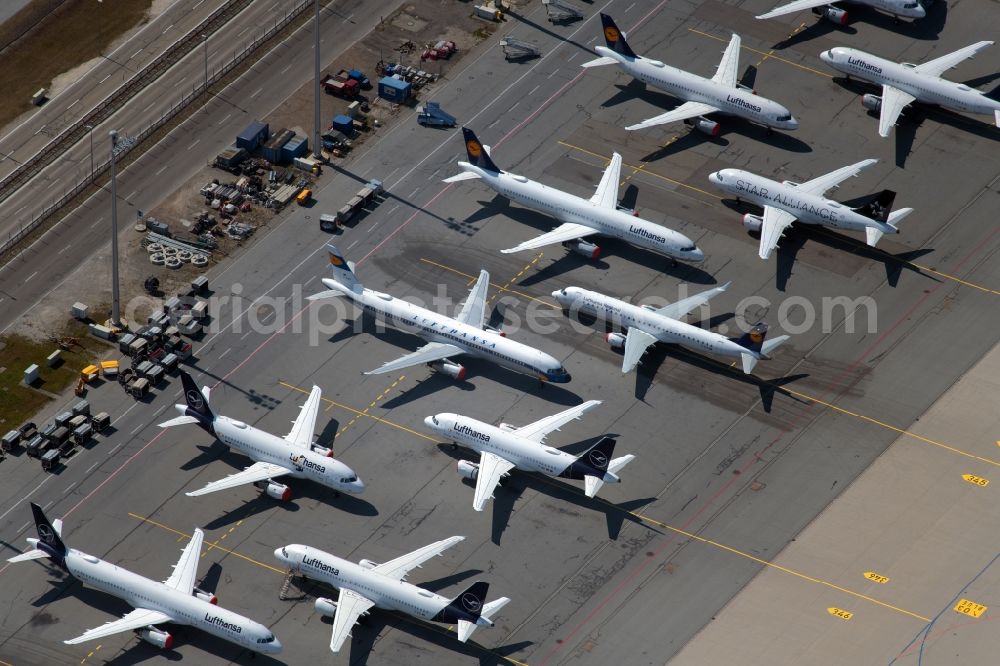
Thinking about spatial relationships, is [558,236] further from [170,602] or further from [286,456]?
[170,602]

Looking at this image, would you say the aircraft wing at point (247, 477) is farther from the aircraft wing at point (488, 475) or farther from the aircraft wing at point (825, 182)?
the aircraft wing at point (825, 182)

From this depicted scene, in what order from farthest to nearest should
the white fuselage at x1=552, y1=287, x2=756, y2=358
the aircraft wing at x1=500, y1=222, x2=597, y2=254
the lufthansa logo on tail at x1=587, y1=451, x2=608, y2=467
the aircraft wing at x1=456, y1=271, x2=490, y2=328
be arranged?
the aircraft wing at x1=500, y1=222, x2=597, y2=254
the aircraft wing at x1=456, y1=271, x2=490, y2=328
the white fuselage at x1=552, y1=287, x2=756, y2=358
the lufthansa logo on tail at x1=587, y1=451, x2=608, y2=467

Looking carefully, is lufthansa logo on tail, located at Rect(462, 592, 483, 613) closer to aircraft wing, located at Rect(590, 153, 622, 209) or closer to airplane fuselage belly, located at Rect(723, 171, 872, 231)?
aircraft wing, located at Rect(590, 153, 622, 209)

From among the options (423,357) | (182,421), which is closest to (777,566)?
(423,357)

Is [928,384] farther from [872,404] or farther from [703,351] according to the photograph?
[703,351]

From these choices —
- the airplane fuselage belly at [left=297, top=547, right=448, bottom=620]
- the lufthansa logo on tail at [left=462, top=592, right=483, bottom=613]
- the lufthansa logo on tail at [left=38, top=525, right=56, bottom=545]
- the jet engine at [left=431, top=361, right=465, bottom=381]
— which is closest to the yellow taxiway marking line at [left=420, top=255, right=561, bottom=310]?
the jet engine at [left=431, top=361, right=465, bottom=381]

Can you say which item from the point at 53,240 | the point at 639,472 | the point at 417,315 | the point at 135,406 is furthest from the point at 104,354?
the point at 639,472
